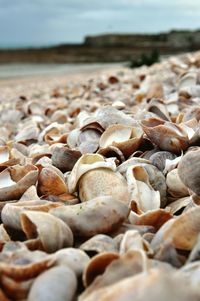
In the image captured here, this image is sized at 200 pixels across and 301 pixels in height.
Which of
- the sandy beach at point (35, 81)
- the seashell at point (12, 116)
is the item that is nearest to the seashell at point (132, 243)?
the seashell at point (12, 116)

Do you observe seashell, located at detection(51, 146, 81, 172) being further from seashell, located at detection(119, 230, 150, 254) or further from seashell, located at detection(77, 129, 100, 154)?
seashell, located at detection(119, 230, 150, 254)

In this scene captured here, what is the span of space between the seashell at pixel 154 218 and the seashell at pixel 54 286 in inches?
14.4

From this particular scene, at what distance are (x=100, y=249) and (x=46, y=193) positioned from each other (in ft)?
1.68

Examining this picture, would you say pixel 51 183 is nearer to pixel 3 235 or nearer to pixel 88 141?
pixel 3 235

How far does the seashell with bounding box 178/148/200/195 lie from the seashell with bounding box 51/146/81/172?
0.50 m

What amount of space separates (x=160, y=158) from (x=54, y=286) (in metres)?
0.86

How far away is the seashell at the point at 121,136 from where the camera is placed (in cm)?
179

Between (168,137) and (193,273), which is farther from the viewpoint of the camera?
(168,137)

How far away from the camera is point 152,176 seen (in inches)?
61.9

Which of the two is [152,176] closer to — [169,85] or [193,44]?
[169,85]

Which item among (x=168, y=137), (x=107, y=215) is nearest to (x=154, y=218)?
(x=107, y=215)

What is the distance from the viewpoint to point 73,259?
102 centimetres

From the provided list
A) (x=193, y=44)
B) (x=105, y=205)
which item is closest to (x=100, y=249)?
(x=105, y=205)

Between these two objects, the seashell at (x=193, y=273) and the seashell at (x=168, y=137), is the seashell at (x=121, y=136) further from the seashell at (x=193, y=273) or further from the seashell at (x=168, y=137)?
the seashell at (x=193, y=273)
